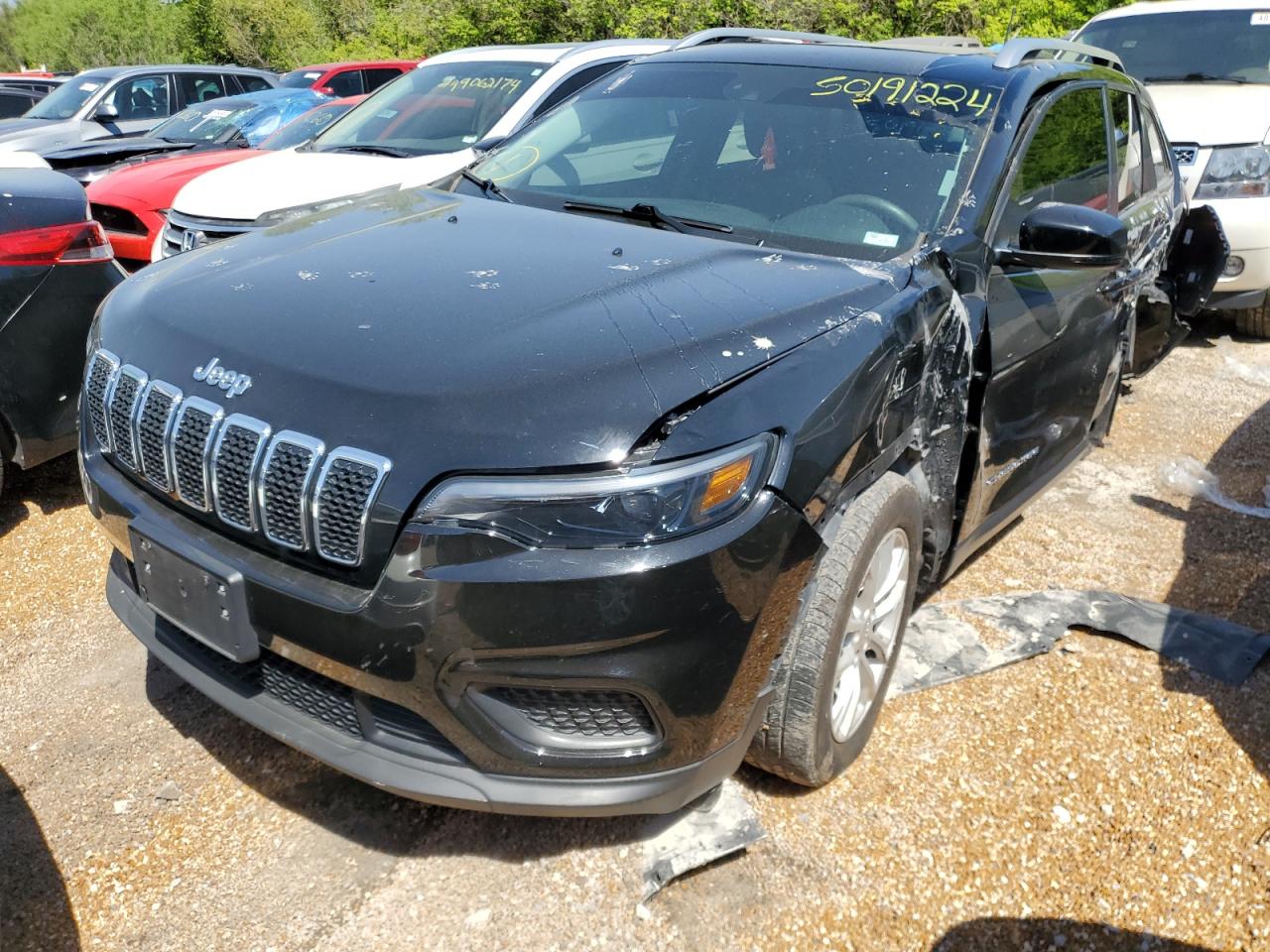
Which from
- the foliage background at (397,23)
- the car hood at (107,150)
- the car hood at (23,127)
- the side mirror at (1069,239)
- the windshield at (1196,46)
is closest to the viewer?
the side mirror at (1069,239)

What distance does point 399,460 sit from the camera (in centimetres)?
185

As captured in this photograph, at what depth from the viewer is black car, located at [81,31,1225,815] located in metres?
1.84

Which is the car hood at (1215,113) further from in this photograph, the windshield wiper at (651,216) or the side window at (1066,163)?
the windshield wiper at (651,216)

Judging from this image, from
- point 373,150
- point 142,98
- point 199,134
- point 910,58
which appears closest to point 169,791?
point 910,58

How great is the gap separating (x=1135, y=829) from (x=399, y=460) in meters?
2.01

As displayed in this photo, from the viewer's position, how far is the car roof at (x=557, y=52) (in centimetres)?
633

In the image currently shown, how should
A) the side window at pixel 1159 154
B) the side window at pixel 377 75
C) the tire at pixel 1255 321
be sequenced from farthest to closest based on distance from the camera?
1. the side window at pixel 377 75
2. the tire at pixel 1255 321
3. the side window at pixel 1159 154

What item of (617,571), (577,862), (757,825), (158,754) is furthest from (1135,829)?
(158,754)

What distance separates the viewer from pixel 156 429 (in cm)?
220

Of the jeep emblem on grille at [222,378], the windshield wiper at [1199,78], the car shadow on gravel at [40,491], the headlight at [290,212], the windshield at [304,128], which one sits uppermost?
the jeep emblem on grille at [222,378]

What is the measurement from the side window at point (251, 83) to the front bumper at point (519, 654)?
11691 millimetres

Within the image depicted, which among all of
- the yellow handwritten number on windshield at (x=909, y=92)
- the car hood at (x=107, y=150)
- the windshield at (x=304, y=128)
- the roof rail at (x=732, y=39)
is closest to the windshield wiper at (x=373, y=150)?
the windshield at (x=304, y=128)

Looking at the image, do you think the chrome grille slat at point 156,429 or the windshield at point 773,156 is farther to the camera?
the windshield at point 773,156

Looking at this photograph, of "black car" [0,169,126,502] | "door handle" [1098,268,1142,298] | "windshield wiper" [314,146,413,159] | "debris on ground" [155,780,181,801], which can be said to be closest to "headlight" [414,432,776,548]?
"debris on ground" [155,780,181,801]
